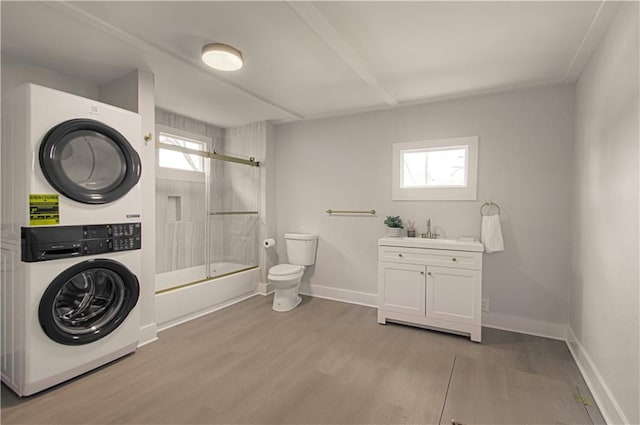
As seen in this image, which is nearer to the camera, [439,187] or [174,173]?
[439,187]

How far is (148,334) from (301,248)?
6.09 feet

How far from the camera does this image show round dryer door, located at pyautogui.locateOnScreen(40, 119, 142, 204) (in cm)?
187

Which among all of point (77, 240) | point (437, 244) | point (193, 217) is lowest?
point (437, 244)

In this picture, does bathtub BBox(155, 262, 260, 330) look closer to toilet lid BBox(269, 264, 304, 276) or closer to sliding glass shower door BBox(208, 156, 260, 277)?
sliding glass shower door BBox(208, 156, 260, 277)

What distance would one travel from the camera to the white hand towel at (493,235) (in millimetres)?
2807

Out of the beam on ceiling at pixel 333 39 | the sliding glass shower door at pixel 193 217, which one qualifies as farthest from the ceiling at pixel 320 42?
the sliding glass shower door at pixel 193 217

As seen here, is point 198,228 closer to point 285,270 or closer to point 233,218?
point 233,218

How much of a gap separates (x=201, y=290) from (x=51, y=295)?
1451 millimetres

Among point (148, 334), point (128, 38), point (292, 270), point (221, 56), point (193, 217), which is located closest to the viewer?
point (128, 38)

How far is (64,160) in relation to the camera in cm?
200

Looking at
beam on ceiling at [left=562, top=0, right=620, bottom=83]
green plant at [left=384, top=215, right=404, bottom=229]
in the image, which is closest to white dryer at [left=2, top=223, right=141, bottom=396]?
green plant at [left=384, top=215, right=404, bottom=229]

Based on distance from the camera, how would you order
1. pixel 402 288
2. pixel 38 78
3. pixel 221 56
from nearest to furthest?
1. pixel 221 56
2. pixel 38 78
3. pixel 402 288

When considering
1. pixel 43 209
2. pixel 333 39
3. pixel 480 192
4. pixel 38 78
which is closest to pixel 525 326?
pixel 480 192

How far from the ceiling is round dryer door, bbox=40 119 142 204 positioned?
0.64 meters
